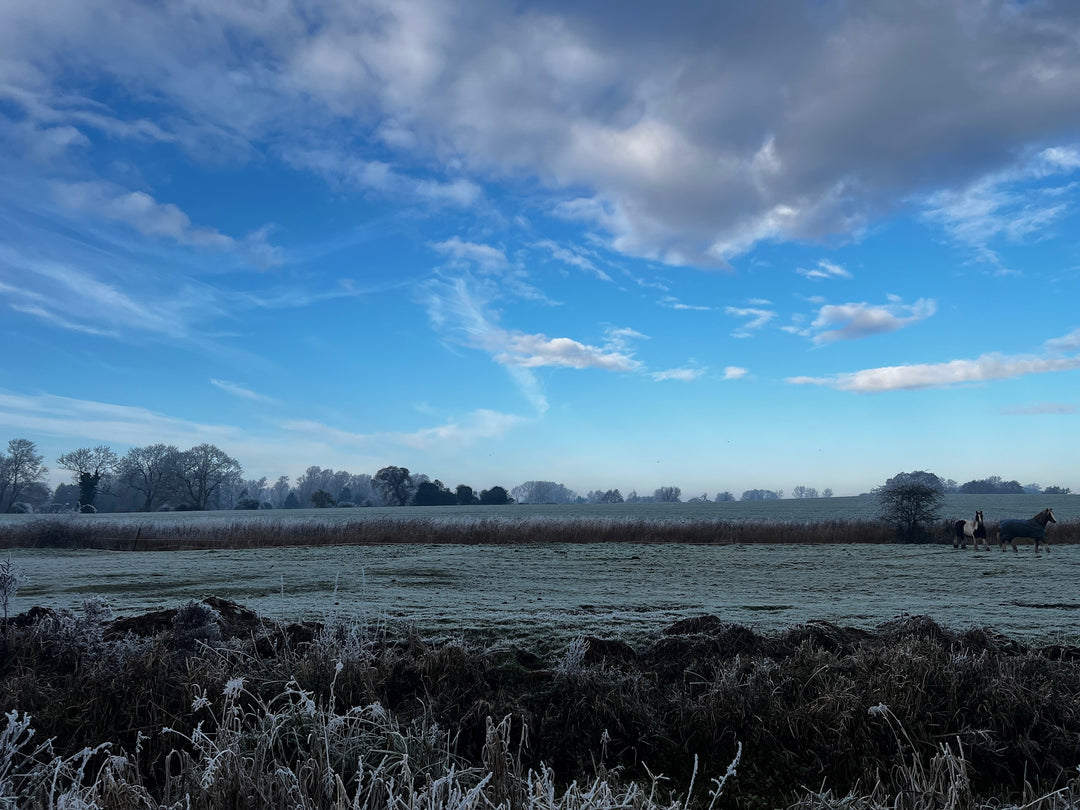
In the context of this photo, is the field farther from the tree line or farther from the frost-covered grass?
the tree line

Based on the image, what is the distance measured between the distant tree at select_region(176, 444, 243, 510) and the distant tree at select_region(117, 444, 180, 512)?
1432 millimetres

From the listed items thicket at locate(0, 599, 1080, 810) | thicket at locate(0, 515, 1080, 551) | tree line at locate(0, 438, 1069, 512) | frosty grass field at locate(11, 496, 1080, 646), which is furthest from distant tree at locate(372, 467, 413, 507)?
thicket at locate(0, 599, 1080, 810)

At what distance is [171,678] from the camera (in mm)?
6406

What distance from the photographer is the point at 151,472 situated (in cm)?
11412

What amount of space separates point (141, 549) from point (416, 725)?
32.7 metres

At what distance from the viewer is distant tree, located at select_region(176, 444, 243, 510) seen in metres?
115

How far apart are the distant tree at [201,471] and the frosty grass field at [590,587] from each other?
95.2 metres

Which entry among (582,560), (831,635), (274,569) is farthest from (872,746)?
(582,560)

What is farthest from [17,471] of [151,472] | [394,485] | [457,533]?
[457,533]

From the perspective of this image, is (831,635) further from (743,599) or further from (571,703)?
(743,599)

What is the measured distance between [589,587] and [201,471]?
4563 inches

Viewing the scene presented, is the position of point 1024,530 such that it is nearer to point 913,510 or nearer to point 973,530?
point 973,530

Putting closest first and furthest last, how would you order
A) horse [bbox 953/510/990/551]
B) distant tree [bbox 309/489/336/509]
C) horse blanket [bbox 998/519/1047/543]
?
1. horse blanket [bbox 998/519/1047/543]
2. horse [bbox 953/510/990/551]
3. distant tree [bbox 309/489/336/509]

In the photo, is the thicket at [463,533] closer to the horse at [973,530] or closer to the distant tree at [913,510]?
the distant tree at [913,510]
